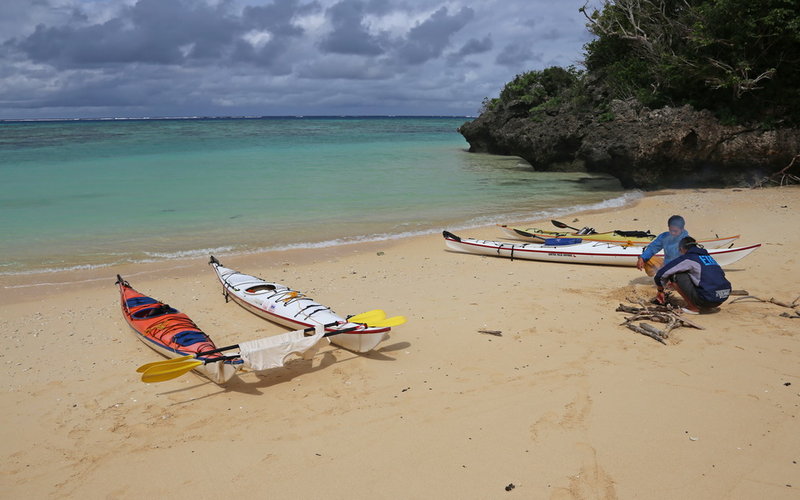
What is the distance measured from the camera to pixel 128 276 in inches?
413

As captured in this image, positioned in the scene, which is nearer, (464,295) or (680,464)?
(680,464)

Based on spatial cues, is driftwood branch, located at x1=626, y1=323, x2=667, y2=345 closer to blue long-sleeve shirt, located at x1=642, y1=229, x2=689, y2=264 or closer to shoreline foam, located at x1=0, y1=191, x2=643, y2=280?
blue long-sleeve shirt, located at x1=642, y1=229, x2=689, y2=264

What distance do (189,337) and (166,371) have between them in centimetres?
127

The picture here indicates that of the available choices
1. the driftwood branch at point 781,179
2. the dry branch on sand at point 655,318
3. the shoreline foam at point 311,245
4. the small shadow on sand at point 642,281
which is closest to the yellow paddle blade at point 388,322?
the dry branch on sand at point 655,318

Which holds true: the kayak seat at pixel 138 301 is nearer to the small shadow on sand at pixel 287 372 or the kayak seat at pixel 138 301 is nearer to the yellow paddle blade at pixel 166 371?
the small shadow on sand at pixel 287 372

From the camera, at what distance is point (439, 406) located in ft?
17.1

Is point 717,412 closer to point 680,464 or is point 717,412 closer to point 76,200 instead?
point 680,464

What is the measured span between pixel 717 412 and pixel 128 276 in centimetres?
986

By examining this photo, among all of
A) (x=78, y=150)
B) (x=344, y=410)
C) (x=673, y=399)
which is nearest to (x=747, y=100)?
(x=673, y=399)

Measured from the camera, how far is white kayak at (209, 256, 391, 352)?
642 cm

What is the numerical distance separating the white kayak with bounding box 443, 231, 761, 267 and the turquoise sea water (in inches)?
116

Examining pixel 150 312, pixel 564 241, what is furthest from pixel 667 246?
pixel 150 312

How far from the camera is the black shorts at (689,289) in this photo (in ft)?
22.2

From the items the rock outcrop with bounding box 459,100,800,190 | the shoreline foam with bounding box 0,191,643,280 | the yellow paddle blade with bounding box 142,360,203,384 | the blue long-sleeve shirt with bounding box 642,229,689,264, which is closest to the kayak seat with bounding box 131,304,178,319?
the yellow paddle blade with bounding box 142,360,203,384
